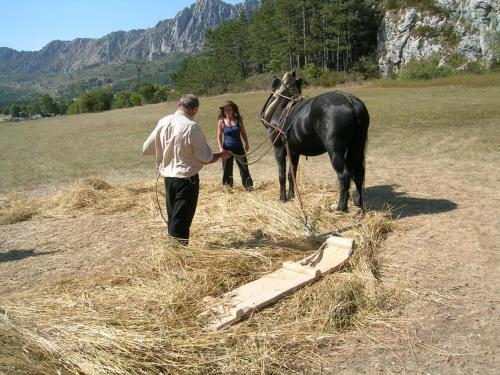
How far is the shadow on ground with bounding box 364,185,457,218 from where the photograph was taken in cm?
639

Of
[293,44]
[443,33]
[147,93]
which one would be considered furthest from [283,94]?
[147,93]

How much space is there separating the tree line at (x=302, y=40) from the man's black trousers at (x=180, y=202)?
4479 centimetres

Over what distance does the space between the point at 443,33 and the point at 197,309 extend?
167ft

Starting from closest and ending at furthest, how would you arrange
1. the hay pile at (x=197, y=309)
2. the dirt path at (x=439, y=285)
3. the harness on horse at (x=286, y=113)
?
the hay pile at (x=197, y=309), the dirt path at (x=439, y=285), the harness on horse at (x=286, y=113)

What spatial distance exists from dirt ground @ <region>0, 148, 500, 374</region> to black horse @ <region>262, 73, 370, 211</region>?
923 millimetres

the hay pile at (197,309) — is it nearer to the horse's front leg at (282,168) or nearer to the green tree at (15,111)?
the horse's front leg at (282,168)

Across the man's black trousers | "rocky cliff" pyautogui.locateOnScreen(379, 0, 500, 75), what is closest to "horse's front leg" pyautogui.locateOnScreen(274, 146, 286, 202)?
the man's black trousers

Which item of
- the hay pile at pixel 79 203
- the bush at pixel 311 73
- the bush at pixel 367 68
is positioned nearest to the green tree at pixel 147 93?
the bush at pixel 311 73

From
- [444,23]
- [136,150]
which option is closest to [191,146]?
[136,150]

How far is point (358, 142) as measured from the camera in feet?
20.2

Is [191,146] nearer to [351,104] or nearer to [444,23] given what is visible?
[351,104]

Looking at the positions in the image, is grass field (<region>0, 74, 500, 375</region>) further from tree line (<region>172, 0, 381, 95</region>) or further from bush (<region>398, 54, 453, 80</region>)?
tree line (<region>172, 0, 381, 95</region>)

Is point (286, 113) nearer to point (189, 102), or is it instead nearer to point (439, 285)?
point (189, 102)

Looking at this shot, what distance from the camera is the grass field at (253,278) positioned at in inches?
119
